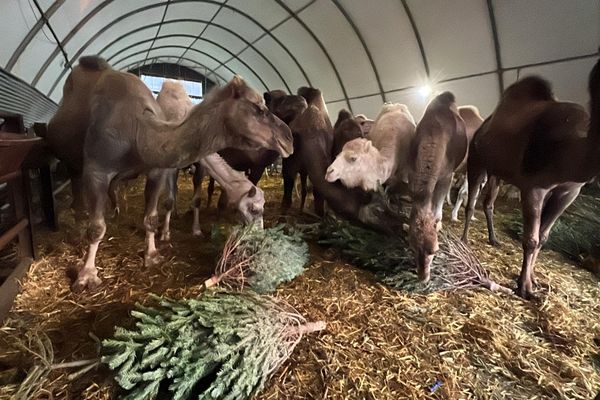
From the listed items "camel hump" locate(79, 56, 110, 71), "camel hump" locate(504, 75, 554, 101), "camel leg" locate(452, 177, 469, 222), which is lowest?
"camel leg" locate(452, 177, 469, 222)

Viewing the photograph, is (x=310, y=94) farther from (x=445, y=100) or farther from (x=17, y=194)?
(x=17, y=194)

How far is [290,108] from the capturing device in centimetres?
587

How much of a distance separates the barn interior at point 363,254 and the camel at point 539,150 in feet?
0.09

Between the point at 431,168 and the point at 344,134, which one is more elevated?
the point at 344,134

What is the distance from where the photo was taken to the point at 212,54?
54.5ft

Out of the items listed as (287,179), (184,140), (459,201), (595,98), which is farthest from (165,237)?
(459,201)

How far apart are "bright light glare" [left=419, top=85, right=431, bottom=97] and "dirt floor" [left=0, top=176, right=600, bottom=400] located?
17.5 feet

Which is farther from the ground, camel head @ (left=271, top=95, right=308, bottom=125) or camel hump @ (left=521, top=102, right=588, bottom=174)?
camel head @ (left=271, top=95, right=308, bottom=125)

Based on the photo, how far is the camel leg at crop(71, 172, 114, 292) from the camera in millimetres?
3080

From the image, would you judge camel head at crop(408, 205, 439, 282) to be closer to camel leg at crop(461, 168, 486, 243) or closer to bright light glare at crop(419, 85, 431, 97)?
camel leg at crop(461, 168, 486, 243)

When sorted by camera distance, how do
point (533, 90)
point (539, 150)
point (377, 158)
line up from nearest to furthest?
point (539, 150), point (533, 90), point (377, 158)

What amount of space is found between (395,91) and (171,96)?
20.6 feet

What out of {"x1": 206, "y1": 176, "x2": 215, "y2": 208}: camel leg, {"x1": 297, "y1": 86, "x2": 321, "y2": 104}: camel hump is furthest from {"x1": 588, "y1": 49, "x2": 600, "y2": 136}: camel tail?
{"x1": 206, "y1": 176, "x2": 215, "y2": 208}: camel leg

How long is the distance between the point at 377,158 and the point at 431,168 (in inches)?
26.4
